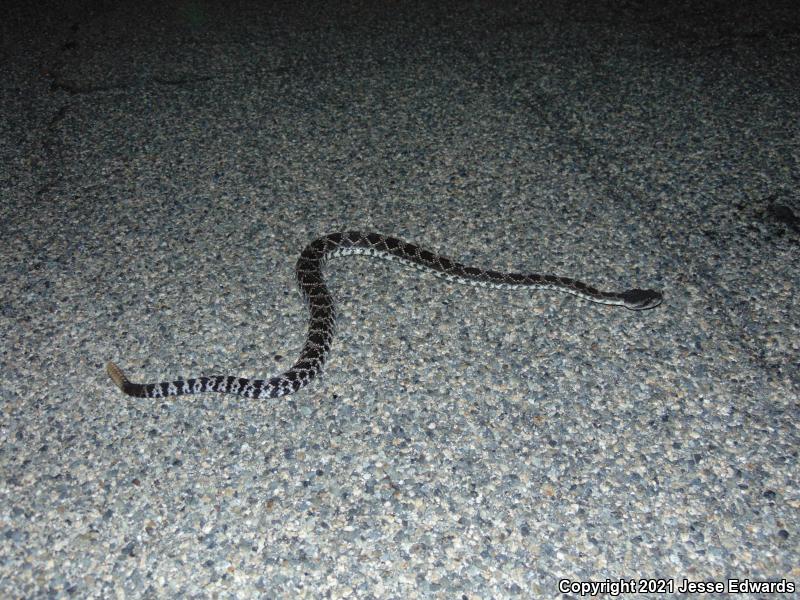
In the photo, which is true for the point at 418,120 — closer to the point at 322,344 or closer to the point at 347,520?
the point at 322,344

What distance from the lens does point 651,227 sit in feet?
19.5

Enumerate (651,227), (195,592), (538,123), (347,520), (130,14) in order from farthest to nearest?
(130,14)
(538,123)
(651,227)
(347,520)
(195,592)

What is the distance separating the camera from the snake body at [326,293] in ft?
14.7

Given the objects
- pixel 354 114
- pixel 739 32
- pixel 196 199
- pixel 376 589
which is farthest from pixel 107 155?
pixel 739 32

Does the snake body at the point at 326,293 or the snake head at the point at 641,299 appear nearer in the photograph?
the snake body at the point at 326,293

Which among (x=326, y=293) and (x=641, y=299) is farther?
(x=326, y=293)

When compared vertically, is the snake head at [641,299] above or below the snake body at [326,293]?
above

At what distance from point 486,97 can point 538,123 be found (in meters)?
0.82

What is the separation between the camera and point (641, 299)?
201 inches

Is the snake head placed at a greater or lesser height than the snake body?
greater

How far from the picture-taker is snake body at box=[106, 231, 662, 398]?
4.49 metres

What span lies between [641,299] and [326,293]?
2.43 meters

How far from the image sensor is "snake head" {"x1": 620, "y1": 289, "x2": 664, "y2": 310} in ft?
16.8

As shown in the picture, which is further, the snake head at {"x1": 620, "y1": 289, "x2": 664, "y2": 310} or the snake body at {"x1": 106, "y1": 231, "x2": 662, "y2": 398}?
the snake head at {"x1": 620, "y1": 289, "x2": 664, "y2": 310}
